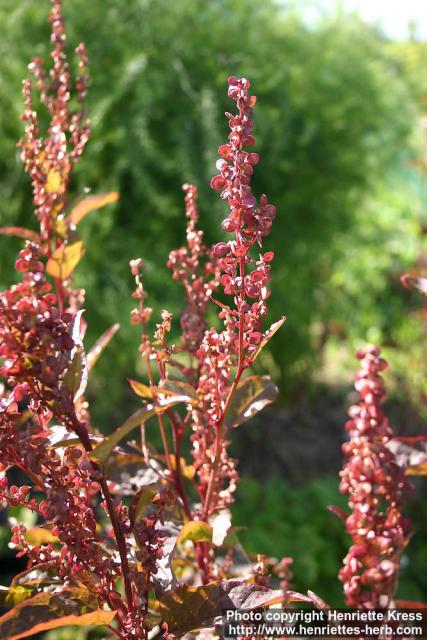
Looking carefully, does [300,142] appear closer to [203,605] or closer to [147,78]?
[147,78]

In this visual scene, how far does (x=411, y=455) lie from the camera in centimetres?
93

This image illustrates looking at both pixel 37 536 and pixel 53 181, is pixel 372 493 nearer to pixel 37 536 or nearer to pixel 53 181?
pixel 37 536

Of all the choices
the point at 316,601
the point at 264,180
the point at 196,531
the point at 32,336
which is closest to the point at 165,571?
the point at 196,531

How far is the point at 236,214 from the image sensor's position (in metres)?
0.65

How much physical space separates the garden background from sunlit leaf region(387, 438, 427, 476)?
1.58 meters

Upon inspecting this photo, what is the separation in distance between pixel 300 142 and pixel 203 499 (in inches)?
104

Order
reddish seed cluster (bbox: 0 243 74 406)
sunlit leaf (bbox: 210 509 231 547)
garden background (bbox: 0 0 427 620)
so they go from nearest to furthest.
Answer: reddish seed cluster (bbox: 0 243 74 406) < sunlit leaf (bbox: 210 509 231 547) < garden background (bbox: 0 0 427 620)

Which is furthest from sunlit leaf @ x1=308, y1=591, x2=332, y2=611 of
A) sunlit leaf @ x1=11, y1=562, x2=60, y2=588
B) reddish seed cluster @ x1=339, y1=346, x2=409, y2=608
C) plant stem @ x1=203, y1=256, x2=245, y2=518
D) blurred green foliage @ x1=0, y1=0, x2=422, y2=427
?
blurred green foliage @ x1=0, y1=0, x2=422, y2=427

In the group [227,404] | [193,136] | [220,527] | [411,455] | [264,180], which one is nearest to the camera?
[227,404]

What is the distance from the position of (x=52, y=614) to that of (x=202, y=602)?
0.47ft

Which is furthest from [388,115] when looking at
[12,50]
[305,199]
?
[12,50]

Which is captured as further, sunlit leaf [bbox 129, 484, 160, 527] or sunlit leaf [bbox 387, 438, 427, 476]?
sunlit leaf [bbox 387, 438, 427, 476]

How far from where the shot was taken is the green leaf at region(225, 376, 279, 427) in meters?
0.80

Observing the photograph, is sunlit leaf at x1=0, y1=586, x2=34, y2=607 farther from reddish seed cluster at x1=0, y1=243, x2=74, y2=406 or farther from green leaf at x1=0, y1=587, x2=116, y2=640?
reddish seed cluster at x1=0, y1=243, x2=74, y2=406
